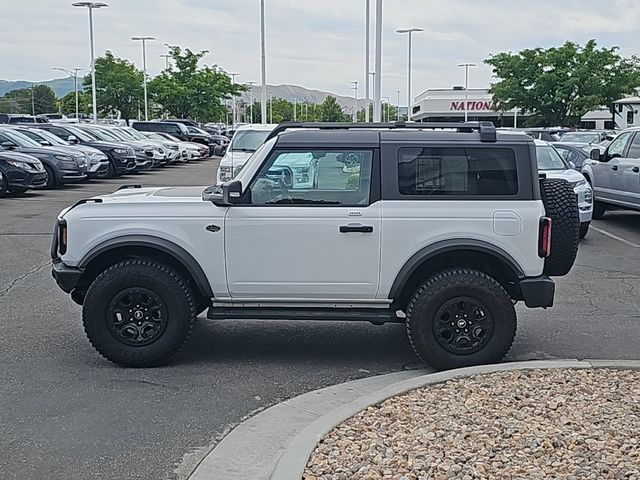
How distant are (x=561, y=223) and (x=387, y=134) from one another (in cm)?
160

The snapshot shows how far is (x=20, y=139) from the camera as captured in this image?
22484 millimetres

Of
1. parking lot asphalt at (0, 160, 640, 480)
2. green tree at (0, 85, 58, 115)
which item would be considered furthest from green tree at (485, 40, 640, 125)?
green tree at (0, 85, 58, 115)

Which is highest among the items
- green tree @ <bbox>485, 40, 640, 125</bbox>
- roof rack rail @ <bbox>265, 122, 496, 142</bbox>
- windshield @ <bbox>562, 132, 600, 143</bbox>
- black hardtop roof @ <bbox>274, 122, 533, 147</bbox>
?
Result: green tree @ <bbox>485, 40, 640, 125</bbox>

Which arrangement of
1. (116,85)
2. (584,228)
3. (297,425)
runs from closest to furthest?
(297,425) → (584,228) → (116,85)

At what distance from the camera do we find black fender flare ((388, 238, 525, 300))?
6402 mm

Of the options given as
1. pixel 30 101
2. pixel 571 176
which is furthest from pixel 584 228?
pixel 30 101

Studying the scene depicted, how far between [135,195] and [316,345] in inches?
80.2

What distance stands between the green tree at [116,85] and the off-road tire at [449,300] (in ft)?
Result: 190

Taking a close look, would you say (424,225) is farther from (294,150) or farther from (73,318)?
(73,318)

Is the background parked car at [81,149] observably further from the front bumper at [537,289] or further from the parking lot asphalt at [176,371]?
the front bumper at [537,289]

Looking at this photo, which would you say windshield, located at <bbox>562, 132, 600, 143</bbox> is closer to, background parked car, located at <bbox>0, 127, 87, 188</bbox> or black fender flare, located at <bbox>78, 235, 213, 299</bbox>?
background parked car, located at <bbox>0, 127, 87, 188</bbox>

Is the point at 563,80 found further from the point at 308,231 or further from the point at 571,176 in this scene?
the point at 308,231

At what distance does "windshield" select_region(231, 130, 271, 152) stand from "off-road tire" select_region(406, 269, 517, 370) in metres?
10.8

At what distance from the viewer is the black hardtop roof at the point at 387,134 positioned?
21.6ft
